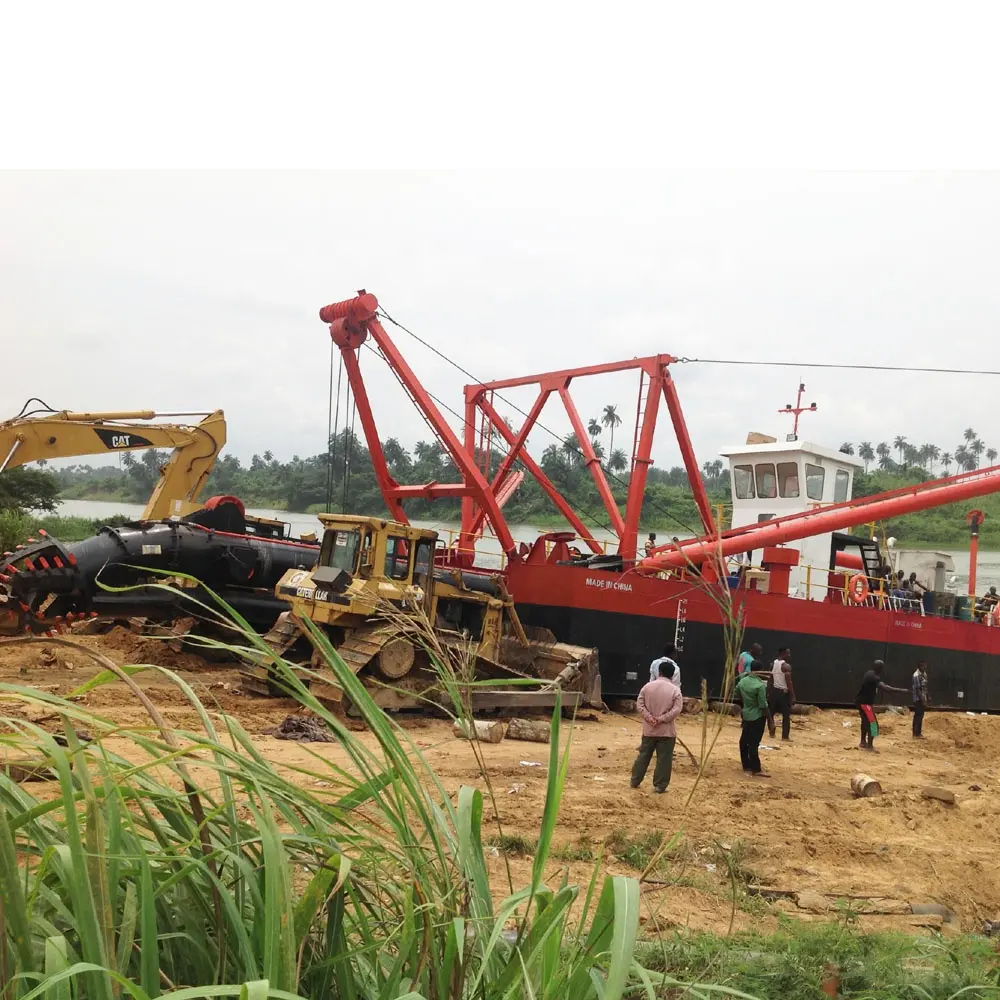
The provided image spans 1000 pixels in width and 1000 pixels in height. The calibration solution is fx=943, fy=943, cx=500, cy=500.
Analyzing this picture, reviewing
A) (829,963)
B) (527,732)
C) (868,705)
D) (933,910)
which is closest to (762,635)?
(868,705)

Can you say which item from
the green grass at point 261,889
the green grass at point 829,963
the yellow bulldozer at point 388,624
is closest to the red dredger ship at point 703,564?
the yellow bulldozer at point 388,624

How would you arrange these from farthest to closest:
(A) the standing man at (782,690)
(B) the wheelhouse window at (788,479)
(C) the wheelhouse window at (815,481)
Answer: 1. (B) the wheelhouse window at (788,479)
2. (C) the wheelhouse window at (815,481)
3. (A) the standing man at (782,690)

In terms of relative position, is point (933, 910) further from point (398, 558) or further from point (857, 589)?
point (857, 589)

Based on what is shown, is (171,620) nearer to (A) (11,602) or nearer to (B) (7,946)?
(A) (11,602)

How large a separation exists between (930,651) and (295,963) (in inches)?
727

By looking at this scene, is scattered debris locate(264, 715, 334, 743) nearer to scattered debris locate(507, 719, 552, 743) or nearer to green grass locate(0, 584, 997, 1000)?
scattered debris locate(507, 719, 552, 743)

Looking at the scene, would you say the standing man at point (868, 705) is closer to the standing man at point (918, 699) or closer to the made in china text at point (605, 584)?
the standing man at point (918, 699)

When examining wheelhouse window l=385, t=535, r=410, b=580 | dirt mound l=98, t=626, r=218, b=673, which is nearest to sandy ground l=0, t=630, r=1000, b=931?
dirt mound l=98, t=626, r=218, b=673

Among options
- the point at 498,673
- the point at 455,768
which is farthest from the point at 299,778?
the point at 498,673

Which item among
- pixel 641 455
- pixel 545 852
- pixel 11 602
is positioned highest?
pixel 641 455

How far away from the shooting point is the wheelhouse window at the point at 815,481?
19781mm

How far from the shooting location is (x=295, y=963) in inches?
64.9

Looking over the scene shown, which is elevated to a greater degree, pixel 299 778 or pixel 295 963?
pixel 295 963

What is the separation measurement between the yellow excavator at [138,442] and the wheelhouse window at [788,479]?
11.5 metres
